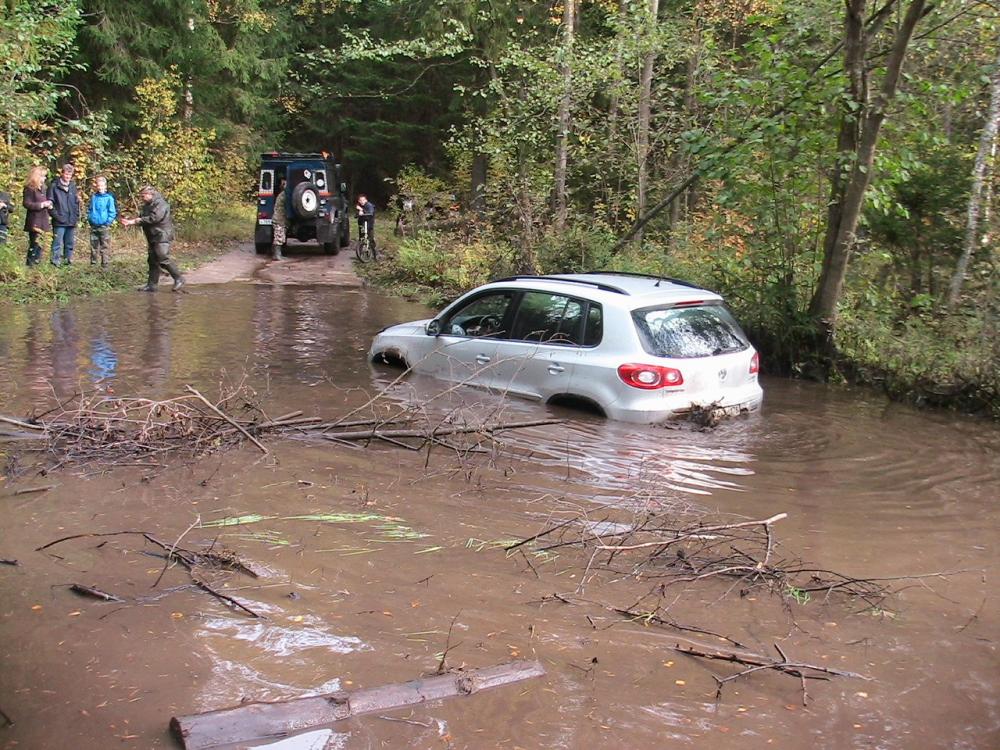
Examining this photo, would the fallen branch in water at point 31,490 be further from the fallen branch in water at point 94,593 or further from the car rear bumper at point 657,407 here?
the car rear bumper at point 657,407

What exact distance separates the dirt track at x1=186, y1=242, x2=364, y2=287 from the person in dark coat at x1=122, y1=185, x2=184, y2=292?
7.40 feet

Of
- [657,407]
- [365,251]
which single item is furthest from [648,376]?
[365,251]

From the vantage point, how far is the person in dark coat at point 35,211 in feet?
54.4

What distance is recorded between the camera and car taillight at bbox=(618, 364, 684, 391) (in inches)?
293

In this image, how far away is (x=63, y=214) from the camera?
56.3 ft

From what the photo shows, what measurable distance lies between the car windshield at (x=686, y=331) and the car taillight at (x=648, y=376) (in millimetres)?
136

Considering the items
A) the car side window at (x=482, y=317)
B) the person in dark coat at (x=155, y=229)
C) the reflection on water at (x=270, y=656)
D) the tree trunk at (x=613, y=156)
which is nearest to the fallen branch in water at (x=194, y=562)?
the reflection on water at (x=270, y=656)

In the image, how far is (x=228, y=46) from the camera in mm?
30219

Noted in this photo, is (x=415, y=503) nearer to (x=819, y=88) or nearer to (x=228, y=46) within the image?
(x=819, y=88)

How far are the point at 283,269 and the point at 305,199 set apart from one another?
283 centimetres

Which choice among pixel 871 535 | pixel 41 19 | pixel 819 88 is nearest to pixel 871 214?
pixel 819 88

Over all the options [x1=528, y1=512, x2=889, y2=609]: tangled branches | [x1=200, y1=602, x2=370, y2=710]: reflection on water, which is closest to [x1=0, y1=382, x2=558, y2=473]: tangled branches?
[x1=528, y1=512, x2=889, y2=609]: tangled branches

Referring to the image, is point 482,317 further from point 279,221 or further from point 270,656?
point 279,221

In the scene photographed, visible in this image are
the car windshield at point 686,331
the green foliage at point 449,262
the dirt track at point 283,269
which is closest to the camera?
the car windshield at point 686,331
